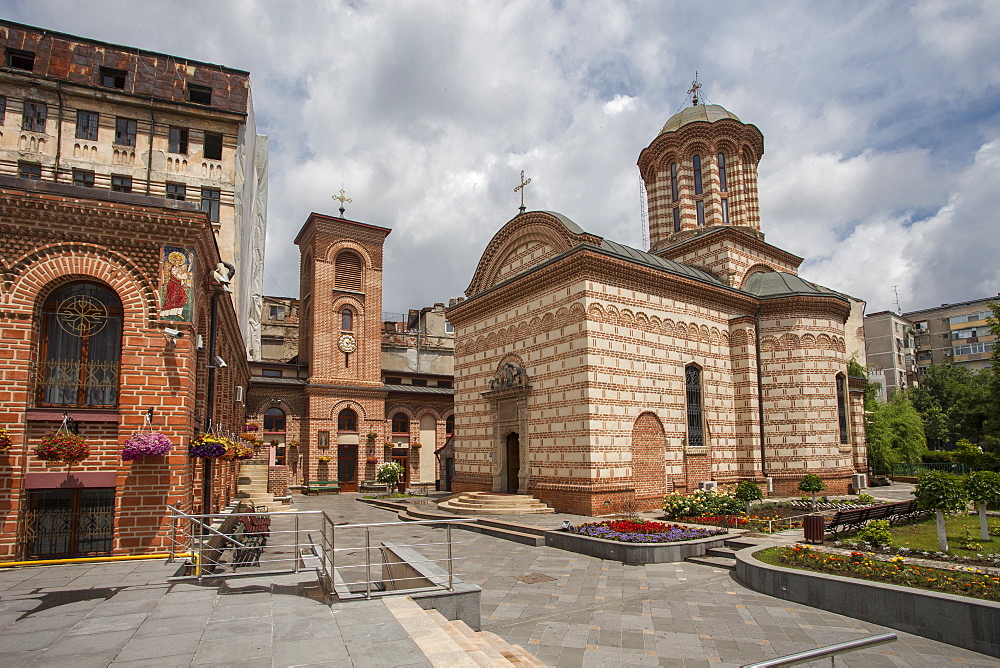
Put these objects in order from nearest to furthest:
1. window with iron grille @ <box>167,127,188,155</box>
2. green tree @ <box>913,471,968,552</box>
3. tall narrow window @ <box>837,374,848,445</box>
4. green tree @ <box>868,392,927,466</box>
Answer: green tree @ <box>913,471,968,552</box>
window with iron grille @ <box>167,127,188,155</box>
tall narrow window @ <box>837,374,848,445</box>
green tree @ <box>868,392,927,466</box>

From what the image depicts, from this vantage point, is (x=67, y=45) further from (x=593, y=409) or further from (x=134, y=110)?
(x=593, y=409)

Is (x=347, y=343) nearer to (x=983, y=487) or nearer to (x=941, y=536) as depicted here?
(x=941, y=536)

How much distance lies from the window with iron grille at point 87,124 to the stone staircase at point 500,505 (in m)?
20.0

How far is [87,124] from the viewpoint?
24312 mm

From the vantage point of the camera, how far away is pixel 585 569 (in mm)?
13125

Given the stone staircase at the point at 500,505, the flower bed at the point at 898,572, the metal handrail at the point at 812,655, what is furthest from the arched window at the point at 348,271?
the metal handrail at the point at 812,655

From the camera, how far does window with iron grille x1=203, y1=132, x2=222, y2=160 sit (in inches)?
1015

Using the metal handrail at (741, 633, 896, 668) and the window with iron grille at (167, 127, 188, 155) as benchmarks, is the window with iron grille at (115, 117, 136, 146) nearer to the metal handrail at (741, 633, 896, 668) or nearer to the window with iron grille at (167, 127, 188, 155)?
the window with iron grille at (167, 127, 188, 155)

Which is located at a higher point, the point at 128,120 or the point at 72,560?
the point at 128,120

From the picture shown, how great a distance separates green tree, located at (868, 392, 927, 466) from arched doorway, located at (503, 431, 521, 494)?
24616 mm

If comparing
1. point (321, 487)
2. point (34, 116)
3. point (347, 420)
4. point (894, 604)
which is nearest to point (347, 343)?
point (347, 420)

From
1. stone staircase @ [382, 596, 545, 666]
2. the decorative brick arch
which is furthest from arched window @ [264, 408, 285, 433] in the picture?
stone staircase @ [382, 596, 545, 666]

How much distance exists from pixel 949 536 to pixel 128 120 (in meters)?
30.3

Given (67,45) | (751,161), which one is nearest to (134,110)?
(67,45)
